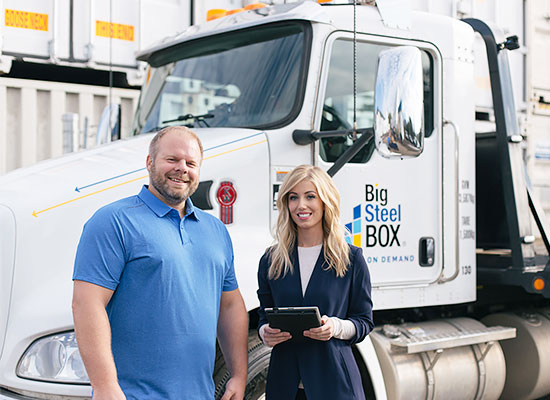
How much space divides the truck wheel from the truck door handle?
1251 mm

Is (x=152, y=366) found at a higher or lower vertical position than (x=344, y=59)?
lower

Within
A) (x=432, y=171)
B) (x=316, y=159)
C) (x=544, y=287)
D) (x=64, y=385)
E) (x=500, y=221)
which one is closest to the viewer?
(x=64, y=385)

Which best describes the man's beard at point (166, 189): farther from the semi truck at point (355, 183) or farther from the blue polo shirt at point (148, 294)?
the semi truck at point (355, 183)

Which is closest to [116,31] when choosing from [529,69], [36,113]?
[36,113]

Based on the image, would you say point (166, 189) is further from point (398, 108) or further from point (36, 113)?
point (36, 113)

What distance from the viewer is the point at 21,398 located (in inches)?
113

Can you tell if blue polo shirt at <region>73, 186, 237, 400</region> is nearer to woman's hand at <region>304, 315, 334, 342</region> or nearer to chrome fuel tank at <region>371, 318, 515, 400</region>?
woman's hand at <region>304, 315, 334, 342</region>

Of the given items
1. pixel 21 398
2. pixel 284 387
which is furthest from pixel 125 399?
pixel 21 398

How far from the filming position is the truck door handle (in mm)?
4234

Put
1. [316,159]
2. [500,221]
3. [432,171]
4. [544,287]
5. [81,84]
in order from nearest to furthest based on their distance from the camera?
[316,159] → [432,171] → [544,287] → [500,221] → [81,84]

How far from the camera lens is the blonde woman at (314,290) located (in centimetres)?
263

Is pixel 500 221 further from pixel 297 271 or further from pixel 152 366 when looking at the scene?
pixel 152 366

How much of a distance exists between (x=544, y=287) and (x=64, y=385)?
3.10m

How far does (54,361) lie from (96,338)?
87 centimetres
